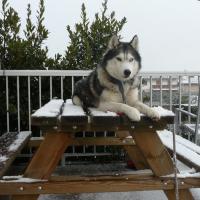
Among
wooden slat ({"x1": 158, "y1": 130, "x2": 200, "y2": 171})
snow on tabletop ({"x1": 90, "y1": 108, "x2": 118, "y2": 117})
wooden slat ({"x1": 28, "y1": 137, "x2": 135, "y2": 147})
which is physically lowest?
wooden slat ({"x1": 28, "y1": 137, "x2": 135, "y2": 147})

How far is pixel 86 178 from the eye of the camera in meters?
3.07

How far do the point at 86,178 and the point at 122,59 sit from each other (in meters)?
0.96

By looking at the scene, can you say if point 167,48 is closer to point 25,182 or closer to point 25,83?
point 25,83

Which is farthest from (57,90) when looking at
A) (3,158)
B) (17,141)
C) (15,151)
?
(3,158)

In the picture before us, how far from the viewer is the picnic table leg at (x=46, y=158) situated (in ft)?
9.78

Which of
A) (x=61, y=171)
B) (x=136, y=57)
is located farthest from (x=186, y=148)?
(x=61, y=171)

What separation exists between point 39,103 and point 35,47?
0.83 metres

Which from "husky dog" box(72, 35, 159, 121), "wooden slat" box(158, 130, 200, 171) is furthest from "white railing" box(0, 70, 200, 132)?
"husky dog" box(72, 35, 159, 121)

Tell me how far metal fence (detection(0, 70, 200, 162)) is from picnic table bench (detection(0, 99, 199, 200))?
2.25 meters

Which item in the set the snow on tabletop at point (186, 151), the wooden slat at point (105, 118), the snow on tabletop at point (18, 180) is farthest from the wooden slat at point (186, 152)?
the snow on tabletop at point (18, 180)

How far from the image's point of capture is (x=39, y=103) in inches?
210

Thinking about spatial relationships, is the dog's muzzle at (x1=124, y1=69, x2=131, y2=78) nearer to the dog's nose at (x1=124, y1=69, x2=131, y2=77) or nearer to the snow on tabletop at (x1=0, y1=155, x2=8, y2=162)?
the dog's nose at (x1=124, y1=69, x2=131, y2=77)

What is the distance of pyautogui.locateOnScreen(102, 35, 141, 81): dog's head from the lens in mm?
3148

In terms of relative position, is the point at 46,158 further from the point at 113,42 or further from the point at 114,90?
the point at 113,42
